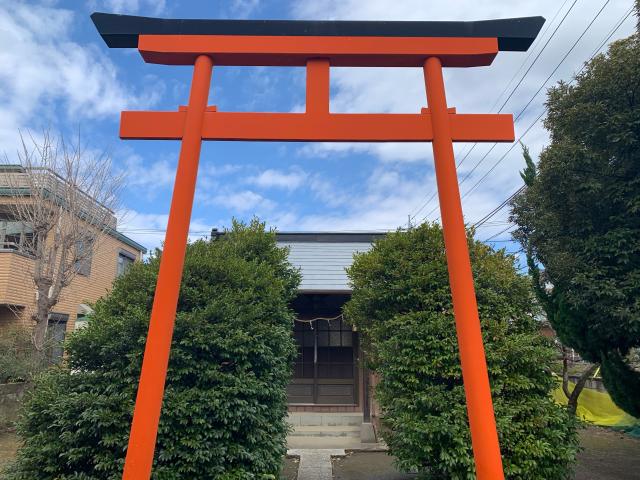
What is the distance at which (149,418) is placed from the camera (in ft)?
10.1

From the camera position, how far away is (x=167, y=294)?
329cm

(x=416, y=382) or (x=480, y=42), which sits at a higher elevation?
(x=480, y=42)

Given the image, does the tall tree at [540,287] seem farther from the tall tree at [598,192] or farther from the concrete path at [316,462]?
the concrete path at [316,462]

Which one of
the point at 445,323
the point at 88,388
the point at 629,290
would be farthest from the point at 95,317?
the point at 629,290

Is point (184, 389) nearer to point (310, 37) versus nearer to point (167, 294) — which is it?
point (167, 294)

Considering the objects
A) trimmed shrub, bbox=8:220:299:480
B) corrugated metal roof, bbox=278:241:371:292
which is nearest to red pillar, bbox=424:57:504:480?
trimmed shrub, bbox=8:220:299:480

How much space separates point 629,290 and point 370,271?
3.12 m

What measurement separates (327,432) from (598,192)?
281 inches

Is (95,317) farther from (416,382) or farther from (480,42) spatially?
(480,42)

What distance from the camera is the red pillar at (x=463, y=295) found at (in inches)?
123

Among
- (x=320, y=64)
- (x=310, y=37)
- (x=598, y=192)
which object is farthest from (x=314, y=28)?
(x=598, y=192)

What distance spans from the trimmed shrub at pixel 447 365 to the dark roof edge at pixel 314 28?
2.92 meters

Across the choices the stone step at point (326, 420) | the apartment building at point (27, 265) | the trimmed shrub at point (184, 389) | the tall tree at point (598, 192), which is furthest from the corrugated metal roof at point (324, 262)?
the apartment building at point (27, 265)

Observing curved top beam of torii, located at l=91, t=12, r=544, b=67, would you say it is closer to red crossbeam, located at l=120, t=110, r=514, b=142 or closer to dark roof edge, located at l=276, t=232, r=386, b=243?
red crossbeam, located at l=120, t=110, r=514, b=142
